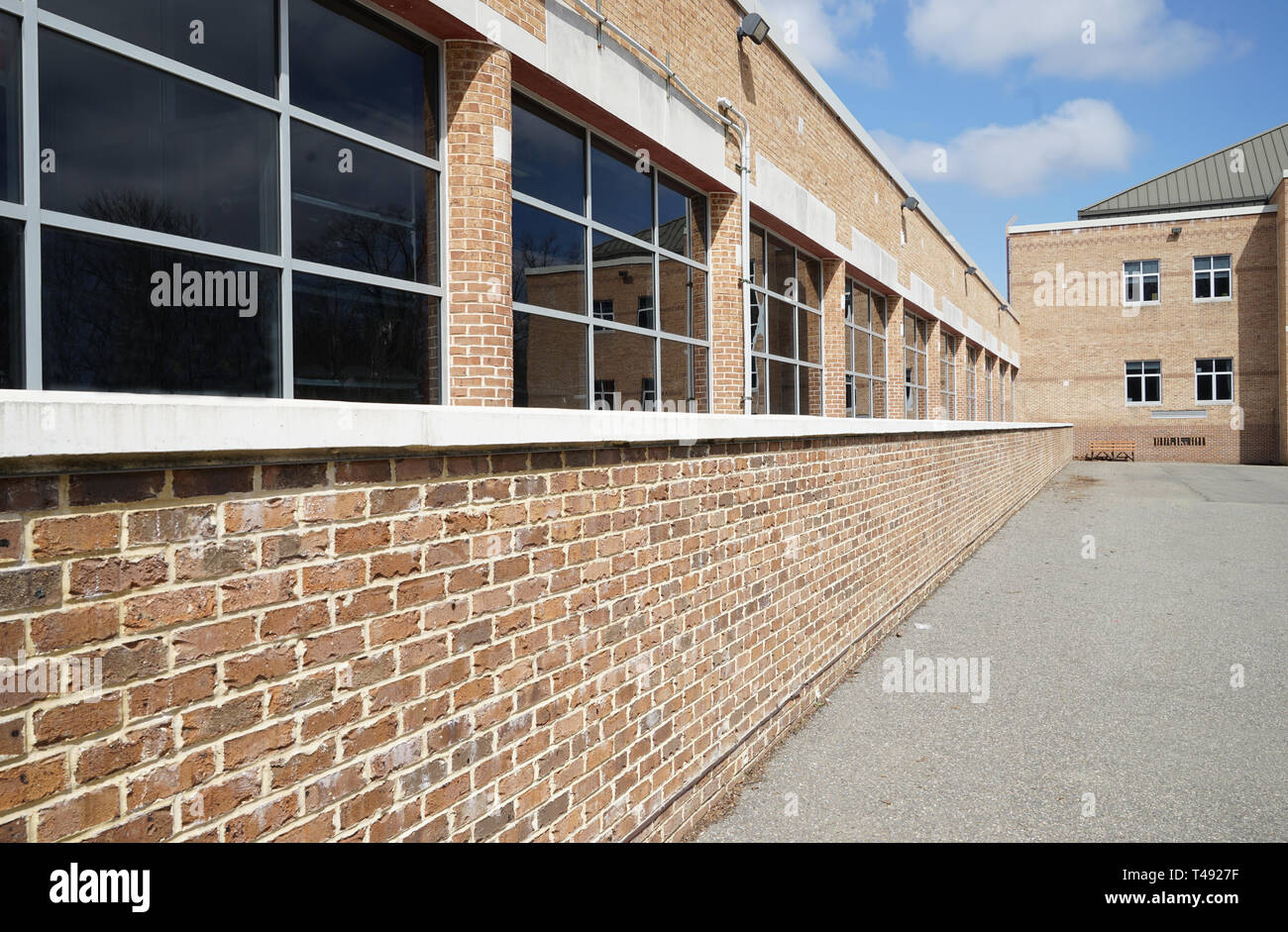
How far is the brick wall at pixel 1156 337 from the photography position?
1475 inches

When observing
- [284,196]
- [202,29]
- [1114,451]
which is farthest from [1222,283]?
[202,29]

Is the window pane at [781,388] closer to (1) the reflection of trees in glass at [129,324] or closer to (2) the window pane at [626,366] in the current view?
(2) the window pane at [626,366]

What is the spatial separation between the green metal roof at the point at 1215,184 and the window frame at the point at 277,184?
4414 cm

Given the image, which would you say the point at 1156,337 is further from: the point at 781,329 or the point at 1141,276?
the point at 781,329

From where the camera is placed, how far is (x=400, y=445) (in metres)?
2.59

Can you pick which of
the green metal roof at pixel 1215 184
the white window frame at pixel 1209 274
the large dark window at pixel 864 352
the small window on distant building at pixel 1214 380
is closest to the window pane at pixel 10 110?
the large dark window at pixel 864 352

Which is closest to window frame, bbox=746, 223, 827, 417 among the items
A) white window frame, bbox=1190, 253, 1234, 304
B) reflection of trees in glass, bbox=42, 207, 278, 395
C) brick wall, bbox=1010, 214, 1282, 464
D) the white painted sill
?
reflection of trees in glass, bbox=42, 207, 278, 395

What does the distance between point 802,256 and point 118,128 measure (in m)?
9.30

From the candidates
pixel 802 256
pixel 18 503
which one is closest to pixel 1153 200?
pixel 802 256

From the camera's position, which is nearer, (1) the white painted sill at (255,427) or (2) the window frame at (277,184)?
(1) the white painted sill at (255,427)

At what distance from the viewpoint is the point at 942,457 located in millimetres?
11078

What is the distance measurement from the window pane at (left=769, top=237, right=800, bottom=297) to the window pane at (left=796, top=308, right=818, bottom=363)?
0.61 m

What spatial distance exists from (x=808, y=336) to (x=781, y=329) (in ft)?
3.87
